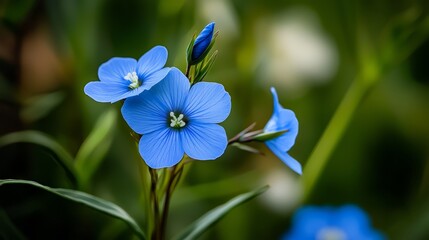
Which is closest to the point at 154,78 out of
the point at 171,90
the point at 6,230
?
the point at 171,90

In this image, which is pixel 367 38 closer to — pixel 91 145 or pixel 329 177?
pixel 329 177

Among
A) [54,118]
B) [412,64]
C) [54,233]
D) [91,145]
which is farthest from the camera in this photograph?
[412,64]

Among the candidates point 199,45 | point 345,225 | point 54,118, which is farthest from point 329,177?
point 199,45

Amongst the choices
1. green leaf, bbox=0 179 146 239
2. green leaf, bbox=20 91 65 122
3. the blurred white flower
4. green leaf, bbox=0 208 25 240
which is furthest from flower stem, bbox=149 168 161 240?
the blurred white flower

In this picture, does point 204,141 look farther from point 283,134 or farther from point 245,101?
point 245,101

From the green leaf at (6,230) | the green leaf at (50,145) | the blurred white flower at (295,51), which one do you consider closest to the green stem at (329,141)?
the blurred white flower at (295,51)

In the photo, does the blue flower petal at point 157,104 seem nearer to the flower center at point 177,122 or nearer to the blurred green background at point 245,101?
the flower center at point 177,122

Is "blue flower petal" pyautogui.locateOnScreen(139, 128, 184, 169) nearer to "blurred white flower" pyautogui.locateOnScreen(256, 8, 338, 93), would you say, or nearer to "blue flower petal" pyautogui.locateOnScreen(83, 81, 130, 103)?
"blue flower petal" pyautogui.locateOnScreen(83, 81, 130, 103)
